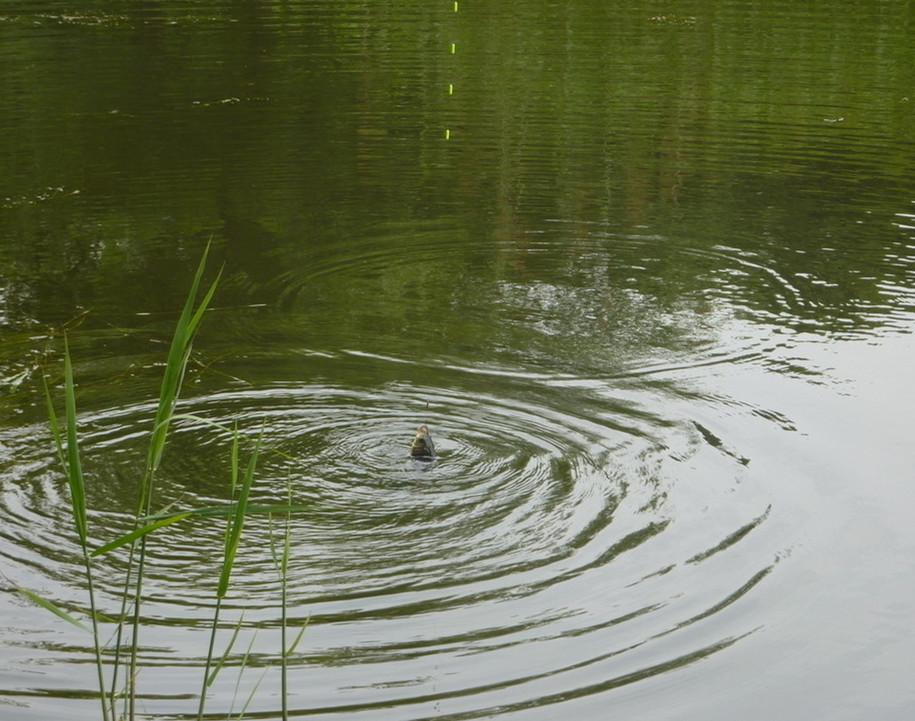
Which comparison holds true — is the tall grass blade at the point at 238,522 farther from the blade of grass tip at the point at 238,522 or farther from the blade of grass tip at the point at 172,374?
the blade of grass tip at the point at 172,374

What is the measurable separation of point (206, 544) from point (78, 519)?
232 centimetres

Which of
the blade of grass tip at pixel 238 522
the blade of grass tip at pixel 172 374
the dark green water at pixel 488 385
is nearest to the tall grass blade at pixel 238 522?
the blade of grass tip at pixel 238 522

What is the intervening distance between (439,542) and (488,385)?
195 centimetres

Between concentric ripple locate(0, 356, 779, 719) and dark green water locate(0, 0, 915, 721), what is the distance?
2 centimetres

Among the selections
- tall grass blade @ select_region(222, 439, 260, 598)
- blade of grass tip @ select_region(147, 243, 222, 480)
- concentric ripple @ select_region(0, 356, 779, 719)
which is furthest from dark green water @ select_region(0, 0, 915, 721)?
blade of grass tip @ select_region(147, 243, 222, 480)

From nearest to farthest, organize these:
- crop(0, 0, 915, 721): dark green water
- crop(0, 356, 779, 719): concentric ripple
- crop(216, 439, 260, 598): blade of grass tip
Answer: crop(216, 439, 260, 598): blade of grass tip
crop(0, 356, 779, 719): concentric ripple
crop(0, 0, 915, 721): dark green water

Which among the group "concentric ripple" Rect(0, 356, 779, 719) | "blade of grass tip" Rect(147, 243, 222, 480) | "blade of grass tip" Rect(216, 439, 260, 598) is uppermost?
"blade of grass tip" Rect(147, 243, 222, 480)

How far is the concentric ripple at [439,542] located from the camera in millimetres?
4797

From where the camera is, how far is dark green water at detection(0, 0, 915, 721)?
193 inches

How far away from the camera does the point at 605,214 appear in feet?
37.6

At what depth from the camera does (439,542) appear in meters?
5.65

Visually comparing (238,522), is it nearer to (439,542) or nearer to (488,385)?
(439,542)

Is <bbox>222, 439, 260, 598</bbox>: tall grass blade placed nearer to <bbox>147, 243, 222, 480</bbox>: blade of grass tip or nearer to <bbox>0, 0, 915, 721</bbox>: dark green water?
<bbox>147, 243, 222, 480</bbox>: blade of grass tip

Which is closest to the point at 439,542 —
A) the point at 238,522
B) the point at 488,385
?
the point at 488,385
